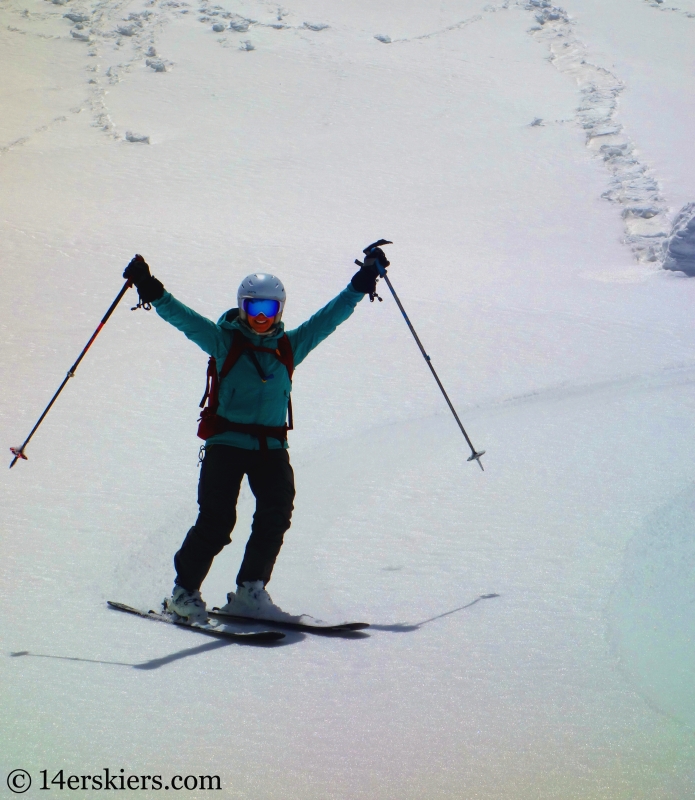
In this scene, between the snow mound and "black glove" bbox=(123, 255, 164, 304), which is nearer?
"black glove" bbox=(123, 255, 164, 304)

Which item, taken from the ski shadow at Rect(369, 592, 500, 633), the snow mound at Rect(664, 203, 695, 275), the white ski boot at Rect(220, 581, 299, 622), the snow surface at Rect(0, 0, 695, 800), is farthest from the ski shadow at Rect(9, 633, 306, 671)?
the snow mound at Rect(664, 203, 695, 275)

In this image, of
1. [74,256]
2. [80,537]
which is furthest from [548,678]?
[74,256]

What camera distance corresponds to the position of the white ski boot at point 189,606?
11.5 feet

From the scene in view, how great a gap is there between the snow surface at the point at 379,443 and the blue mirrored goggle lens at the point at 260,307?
4.16 ft

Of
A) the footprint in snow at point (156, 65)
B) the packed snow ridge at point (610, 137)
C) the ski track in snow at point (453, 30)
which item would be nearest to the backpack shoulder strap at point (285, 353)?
the ski track in snow at point (453, 30)

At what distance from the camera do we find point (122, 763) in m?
2.34

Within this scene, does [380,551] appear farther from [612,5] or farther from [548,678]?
[612,5]

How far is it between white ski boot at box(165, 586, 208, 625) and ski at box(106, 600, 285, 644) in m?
0.03

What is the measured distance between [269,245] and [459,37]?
48.8 ft

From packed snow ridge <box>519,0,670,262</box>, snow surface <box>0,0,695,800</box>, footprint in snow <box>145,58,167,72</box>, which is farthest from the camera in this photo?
footprint in snow <box>145,58,167,72</box>

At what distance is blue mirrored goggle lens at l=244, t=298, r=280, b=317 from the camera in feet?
11.3

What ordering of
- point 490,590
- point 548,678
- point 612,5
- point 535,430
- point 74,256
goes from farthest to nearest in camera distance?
point 612,5 → point 74,256 → point 535,430 → point 490,590 → point 548,678

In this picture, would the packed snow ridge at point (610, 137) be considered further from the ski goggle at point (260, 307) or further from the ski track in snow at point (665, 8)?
the ski goggle at point (260, 307)

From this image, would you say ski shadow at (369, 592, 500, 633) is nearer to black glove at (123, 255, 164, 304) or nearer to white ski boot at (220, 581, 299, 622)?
white ski boot at (220, 581, 299, 622)
